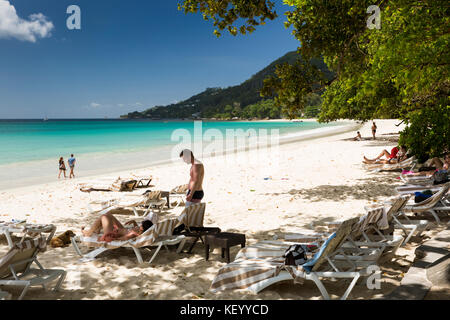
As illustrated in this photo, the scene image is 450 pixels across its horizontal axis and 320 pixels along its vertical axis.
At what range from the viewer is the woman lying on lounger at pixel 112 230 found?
5988mm

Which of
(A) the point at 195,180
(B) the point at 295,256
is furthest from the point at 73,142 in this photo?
(B) the point at 295,256

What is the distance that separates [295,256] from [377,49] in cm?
579

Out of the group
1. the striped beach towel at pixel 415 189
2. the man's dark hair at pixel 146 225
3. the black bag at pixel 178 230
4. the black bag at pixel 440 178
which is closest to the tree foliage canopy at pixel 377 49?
the black bag at pixel 440 178

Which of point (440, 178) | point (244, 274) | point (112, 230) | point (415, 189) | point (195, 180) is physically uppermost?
point (195, 180)

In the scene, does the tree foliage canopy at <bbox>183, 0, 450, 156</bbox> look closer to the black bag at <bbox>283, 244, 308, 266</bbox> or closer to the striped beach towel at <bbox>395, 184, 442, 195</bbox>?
the striped beach towel at <bbox>395, 184, 442, 195</bbox>

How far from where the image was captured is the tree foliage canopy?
5230 millimetres

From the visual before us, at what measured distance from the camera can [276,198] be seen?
1052 cm

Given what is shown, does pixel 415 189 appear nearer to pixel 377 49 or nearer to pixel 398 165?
pixel 377 49

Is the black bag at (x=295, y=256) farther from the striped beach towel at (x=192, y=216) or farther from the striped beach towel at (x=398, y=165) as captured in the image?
the striped beach towel at (x=398, y=165)

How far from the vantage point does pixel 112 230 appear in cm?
605

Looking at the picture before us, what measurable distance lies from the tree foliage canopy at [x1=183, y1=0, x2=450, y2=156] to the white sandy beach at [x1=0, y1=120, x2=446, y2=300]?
2.47m

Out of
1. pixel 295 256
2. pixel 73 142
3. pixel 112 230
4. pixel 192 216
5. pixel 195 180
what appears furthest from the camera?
pixel 73 142
